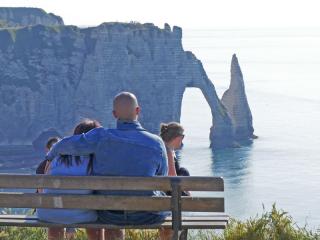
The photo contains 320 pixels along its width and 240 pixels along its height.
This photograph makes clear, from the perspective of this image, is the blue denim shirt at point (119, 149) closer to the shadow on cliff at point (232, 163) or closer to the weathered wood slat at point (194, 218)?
the weathered wood slat at point (194, 218)

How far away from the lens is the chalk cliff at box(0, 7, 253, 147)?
88.9 m

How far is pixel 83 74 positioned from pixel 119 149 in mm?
85639

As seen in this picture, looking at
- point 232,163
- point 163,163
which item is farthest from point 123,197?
point 232,163

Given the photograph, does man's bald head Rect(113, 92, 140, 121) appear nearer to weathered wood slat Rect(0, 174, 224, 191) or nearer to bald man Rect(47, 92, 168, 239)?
bald man Rect(47, 92, 168, 239)

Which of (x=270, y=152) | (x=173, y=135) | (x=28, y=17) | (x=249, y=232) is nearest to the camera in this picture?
(x=173, y=135)

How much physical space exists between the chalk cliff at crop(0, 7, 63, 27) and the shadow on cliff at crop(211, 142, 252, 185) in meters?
36.5

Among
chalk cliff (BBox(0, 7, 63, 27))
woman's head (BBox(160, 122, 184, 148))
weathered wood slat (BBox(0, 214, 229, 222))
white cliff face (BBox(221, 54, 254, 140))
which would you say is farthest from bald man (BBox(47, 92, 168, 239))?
chalk cliff (BBox(0, 7, 63, 27))

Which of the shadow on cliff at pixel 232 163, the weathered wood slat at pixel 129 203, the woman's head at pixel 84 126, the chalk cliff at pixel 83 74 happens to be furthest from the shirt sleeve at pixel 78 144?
the chalk cliff at pixel 83 74

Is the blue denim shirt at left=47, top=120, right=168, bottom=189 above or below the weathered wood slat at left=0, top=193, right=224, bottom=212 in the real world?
above

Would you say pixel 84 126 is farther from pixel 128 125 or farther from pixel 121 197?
pixel 121 197

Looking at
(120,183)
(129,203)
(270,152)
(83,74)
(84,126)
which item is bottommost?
(129,203)

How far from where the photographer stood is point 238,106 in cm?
10325

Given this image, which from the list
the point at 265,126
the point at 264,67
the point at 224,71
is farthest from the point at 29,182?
the point at 264,67

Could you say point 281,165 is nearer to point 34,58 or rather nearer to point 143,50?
point 143,50
